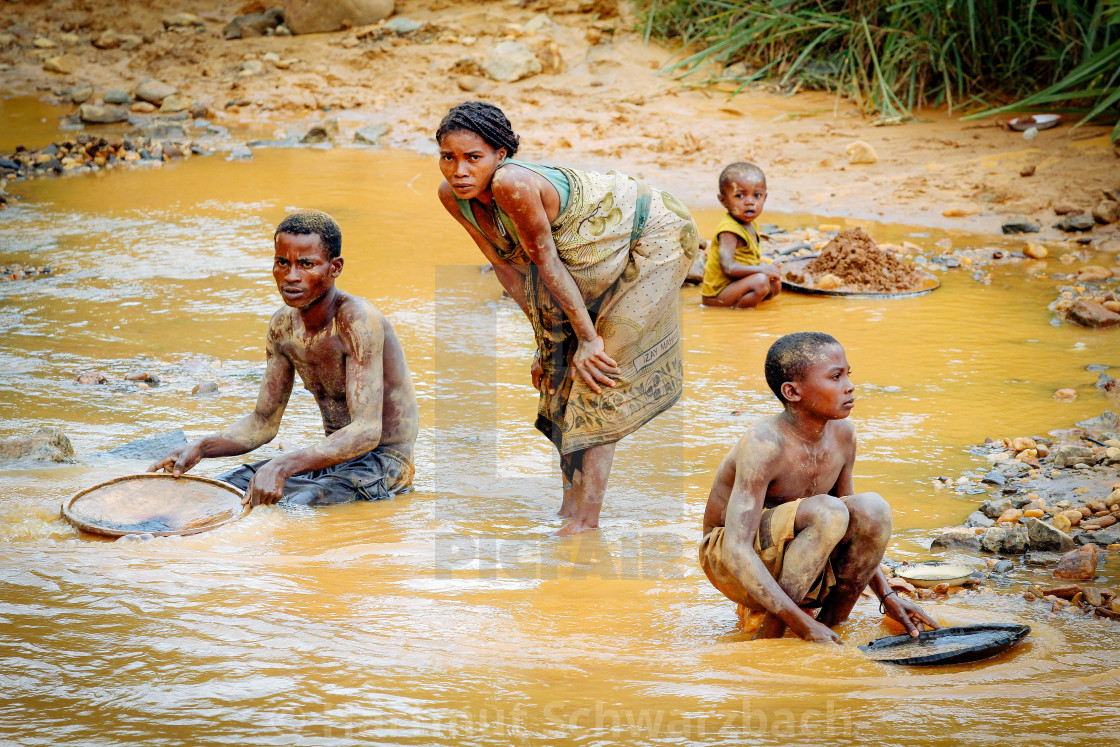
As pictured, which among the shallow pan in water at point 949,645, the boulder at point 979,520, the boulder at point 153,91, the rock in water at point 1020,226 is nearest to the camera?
the shallow pan in water at point 949,645

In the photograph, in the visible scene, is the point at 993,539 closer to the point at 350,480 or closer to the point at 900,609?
the point at 900,609

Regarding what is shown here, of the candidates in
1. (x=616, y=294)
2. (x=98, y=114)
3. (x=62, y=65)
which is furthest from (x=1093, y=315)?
(x=62, y=65)

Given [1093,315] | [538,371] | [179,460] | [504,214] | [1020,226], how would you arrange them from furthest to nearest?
1. [1020,226]
2. [1093,315]
3. [538,371]
4. [179,460]
5. [504,214]

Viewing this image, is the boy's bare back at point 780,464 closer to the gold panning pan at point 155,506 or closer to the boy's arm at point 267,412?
the gold panning pan at point 155,506

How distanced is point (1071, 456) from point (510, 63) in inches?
387

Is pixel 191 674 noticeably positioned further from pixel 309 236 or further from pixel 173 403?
pixel 173 403

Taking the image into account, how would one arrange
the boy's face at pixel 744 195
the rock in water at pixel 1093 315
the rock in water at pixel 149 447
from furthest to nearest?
the boy's face at pixel 744 195 → the rock in water at pixel 1093 315 → the rock in water at pixel 149 447

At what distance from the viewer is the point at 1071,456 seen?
406cm

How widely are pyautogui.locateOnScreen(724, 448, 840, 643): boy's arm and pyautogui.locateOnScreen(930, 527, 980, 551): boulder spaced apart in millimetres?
935

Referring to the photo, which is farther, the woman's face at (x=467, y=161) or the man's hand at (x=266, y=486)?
the man's hand at (x=266, y=486)

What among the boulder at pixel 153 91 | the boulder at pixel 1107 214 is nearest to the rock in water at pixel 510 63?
the boulder at pixel 153 91

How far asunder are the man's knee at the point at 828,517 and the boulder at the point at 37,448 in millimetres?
2872

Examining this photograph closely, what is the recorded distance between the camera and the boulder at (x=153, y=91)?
1324 cm

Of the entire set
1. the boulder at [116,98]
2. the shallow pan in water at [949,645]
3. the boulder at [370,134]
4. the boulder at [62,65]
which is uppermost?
the boulder at [62,65]
